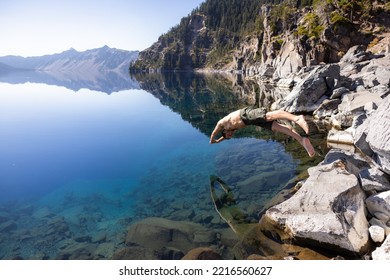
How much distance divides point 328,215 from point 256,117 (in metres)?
4.44

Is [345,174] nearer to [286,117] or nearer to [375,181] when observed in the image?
[375,181]

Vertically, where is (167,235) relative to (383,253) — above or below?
below

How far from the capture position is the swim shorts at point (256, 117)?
10.5 m

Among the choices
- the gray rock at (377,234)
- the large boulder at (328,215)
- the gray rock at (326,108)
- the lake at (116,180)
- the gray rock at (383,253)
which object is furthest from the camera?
the gray rock at (326,108)

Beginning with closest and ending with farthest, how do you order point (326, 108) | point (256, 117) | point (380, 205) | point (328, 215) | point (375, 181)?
point (328, 215), point (380, 205), point (375, 181), point (256, 117), point (326, 108)

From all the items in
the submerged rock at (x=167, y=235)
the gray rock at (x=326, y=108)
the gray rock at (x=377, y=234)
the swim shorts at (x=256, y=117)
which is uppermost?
the swim shorts at (x=256, y=117)

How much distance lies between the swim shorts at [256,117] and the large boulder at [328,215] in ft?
9.04

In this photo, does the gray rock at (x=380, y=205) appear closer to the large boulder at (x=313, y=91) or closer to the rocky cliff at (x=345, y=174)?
the rocky cliff at (x=345, y=174)

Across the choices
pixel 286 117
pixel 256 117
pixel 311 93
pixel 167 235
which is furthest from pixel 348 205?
pixel 311 93

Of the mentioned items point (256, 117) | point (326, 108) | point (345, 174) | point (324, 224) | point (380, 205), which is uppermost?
point (256, 117)

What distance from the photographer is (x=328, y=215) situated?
7.75m

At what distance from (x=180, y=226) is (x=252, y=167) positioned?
7084 millimetres

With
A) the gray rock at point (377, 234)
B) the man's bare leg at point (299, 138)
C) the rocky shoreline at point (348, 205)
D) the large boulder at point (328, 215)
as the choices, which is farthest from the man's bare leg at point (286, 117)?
the gray rock at point (377, 234)

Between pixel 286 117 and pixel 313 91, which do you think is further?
pixel 313 91
